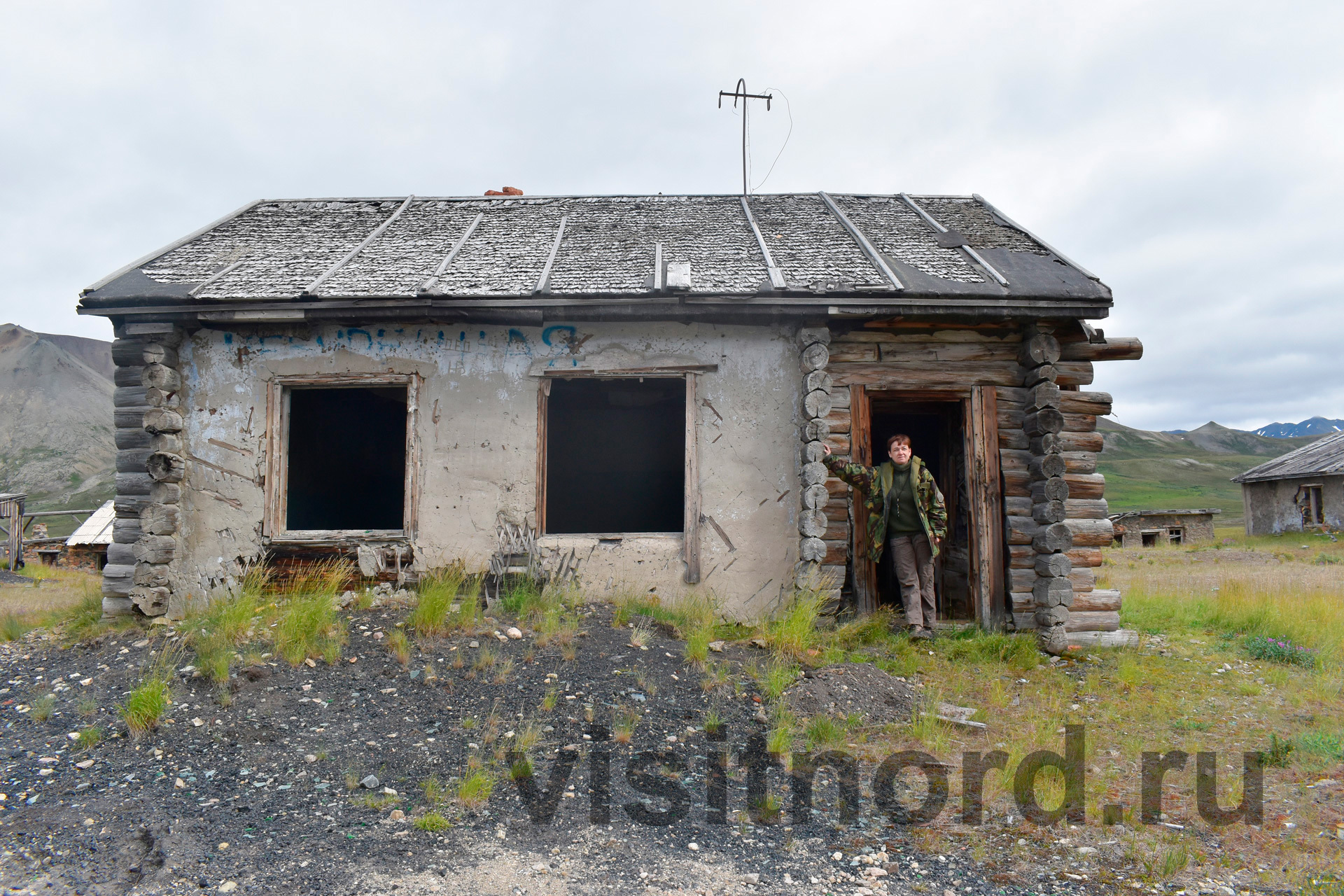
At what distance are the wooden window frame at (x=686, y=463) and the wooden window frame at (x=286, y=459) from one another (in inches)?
45.5

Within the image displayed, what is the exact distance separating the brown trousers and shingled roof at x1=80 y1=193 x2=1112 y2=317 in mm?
2264

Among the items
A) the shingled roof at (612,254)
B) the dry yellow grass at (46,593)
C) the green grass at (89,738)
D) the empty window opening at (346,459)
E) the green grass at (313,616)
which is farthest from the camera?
the empty window opening at (346,459)

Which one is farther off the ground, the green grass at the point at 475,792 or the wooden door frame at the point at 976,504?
the wooden door frame at the point at 976,504

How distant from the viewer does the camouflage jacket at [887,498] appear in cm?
660

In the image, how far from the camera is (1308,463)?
23.2 metres

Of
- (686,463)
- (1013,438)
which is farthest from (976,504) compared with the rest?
(686,463)

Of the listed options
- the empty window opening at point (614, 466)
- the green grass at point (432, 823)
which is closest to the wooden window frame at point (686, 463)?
the green grass at point (432, 823)

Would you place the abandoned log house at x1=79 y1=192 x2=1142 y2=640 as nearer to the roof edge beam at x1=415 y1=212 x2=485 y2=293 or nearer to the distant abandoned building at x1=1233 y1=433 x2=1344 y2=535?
the roof edge beam at x1=415 y1=212 x2=485 y2=293

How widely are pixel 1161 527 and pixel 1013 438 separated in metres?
21.6

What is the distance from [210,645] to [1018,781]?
18.7ft

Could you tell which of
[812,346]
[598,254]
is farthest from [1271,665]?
[598,254]

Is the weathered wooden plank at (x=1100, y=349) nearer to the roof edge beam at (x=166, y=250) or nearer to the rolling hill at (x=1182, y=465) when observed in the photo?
the roof edge beam at (x=166, y=250)

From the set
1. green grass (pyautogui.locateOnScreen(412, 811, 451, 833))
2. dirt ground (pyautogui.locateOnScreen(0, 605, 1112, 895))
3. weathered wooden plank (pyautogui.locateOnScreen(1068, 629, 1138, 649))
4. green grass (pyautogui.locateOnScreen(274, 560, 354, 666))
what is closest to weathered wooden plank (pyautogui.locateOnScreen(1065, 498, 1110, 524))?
weathered wooden plank (pyautogui.locateOnScreen(1068, 629, 1138, 649))

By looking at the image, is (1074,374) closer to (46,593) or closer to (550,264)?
(550,264)
